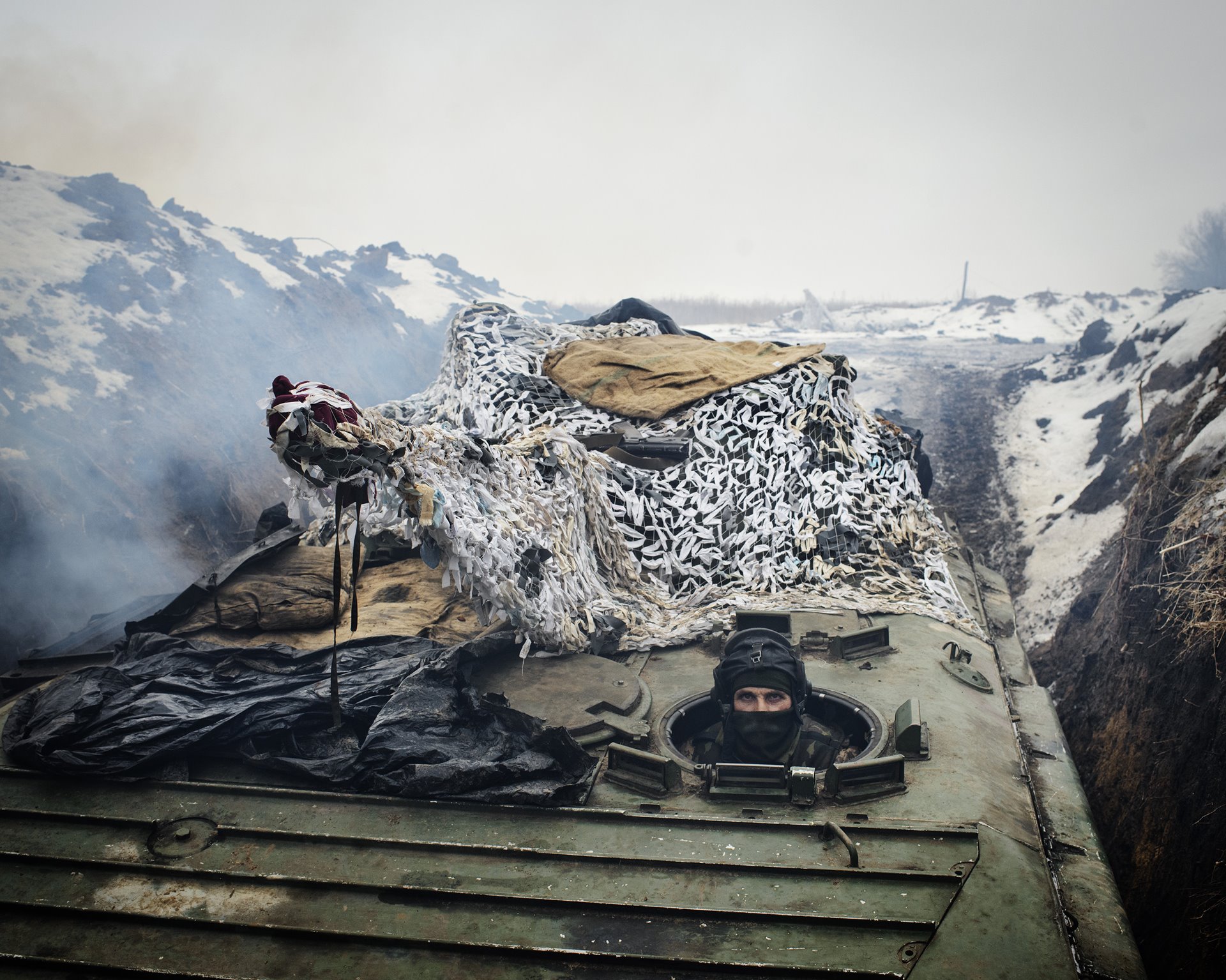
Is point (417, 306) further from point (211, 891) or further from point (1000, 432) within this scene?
point (211, 891)

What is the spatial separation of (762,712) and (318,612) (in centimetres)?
346

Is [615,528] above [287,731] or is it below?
above

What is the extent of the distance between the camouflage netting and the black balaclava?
1425 mm

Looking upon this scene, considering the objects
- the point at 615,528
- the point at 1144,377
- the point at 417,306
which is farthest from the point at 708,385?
the point at 417,306

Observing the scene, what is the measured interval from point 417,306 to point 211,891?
26547 millimetres

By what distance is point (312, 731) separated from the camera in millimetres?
5359

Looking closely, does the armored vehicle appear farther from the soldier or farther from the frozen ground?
the frozen ground

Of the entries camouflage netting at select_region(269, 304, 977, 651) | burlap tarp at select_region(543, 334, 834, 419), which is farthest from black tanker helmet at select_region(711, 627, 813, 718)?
burlap tarp at select_region(543, 334, 834, 419)

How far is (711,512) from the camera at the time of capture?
846 centimetres

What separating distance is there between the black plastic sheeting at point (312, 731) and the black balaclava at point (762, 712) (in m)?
1.01

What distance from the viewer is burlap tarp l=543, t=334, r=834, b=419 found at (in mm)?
9281

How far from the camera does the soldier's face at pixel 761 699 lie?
543 centimetres

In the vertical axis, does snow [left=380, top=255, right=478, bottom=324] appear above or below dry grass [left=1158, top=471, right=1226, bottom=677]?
above

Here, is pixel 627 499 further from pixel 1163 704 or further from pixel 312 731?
pixel 1163 704
